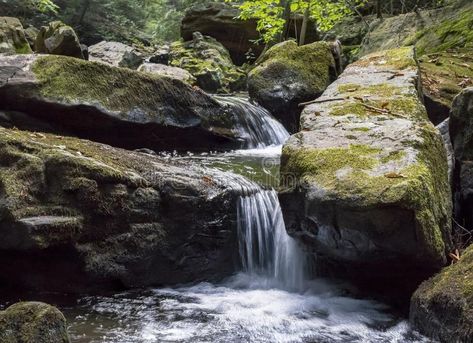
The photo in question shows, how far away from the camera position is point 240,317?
450 centimetres

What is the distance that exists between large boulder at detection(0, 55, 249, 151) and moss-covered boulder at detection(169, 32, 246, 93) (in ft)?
16.8

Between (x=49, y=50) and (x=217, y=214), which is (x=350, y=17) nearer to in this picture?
(x=49, y=50)

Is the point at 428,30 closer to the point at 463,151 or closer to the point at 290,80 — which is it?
the point at 290,80

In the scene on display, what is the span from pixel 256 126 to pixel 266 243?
4137 mm

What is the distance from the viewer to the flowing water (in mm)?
4102

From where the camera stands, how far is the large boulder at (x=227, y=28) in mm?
18156

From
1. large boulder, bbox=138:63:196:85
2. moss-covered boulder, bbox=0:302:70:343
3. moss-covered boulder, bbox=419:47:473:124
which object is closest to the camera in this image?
moss-covered boulder, bbox=0:302:70:343

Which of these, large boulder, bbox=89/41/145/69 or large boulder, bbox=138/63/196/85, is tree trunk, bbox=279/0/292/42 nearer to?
large boulder, bbox=138/63/196/85

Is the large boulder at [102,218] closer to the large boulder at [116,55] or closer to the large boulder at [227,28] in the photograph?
the large boulder at [116,55]

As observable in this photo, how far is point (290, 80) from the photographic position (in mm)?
9984

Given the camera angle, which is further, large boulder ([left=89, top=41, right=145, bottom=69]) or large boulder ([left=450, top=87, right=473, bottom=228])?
large boulder ([left=89, top=41, right=145, bottom=69])

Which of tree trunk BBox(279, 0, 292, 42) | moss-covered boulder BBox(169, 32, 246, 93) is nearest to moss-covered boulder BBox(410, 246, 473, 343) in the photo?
moss-covered boulder BBox(169, 32, 246, 93)

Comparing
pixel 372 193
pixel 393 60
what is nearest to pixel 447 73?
pixel 393 60

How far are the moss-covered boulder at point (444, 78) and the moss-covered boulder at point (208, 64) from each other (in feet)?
19.9
